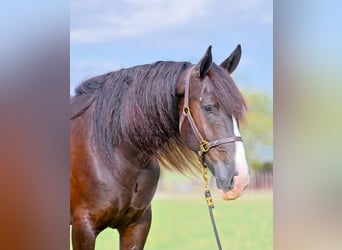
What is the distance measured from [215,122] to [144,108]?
331 mm

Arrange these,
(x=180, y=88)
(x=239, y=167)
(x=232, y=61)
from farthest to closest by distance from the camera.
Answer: (x=232, y=61), (x=180, y=88), (x=239, y=167)

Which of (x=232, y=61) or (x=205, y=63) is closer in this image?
(x=205, y=63)

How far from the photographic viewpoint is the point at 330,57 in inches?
86.0

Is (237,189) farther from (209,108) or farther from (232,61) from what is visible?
(232,61)

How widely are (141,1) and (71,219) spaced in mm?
1034

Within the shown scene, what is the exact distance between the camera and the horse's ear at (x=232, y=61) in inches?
87.1

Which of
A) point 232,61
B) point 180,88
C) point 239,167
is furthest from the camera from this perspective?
point 232,61

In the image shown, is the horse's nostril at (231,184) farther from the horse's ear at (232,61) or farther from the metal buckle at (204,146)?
the horse's ear at (232,61)

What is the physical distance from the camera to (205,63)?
6.81ft

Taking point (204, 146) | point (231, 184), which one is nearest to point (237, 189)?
point (231, 184)

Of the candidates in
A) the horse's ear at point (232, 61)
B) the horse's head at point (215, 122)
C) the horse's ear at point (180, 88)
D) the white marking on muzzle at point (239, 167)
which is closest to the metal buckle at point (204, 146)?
the horse's head at point (215, 122)

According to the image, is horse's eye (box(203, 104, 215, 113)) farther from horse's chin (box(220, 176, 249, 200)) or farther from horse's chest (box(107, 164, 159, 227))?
horse's chest (box(107, 164, 159, 227))

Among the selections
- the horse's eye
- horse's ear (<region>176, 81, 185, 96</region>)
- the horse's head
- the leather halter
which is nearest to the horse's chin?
the horse's head

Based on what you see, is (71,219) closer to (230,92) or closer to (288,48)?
(230,92)
